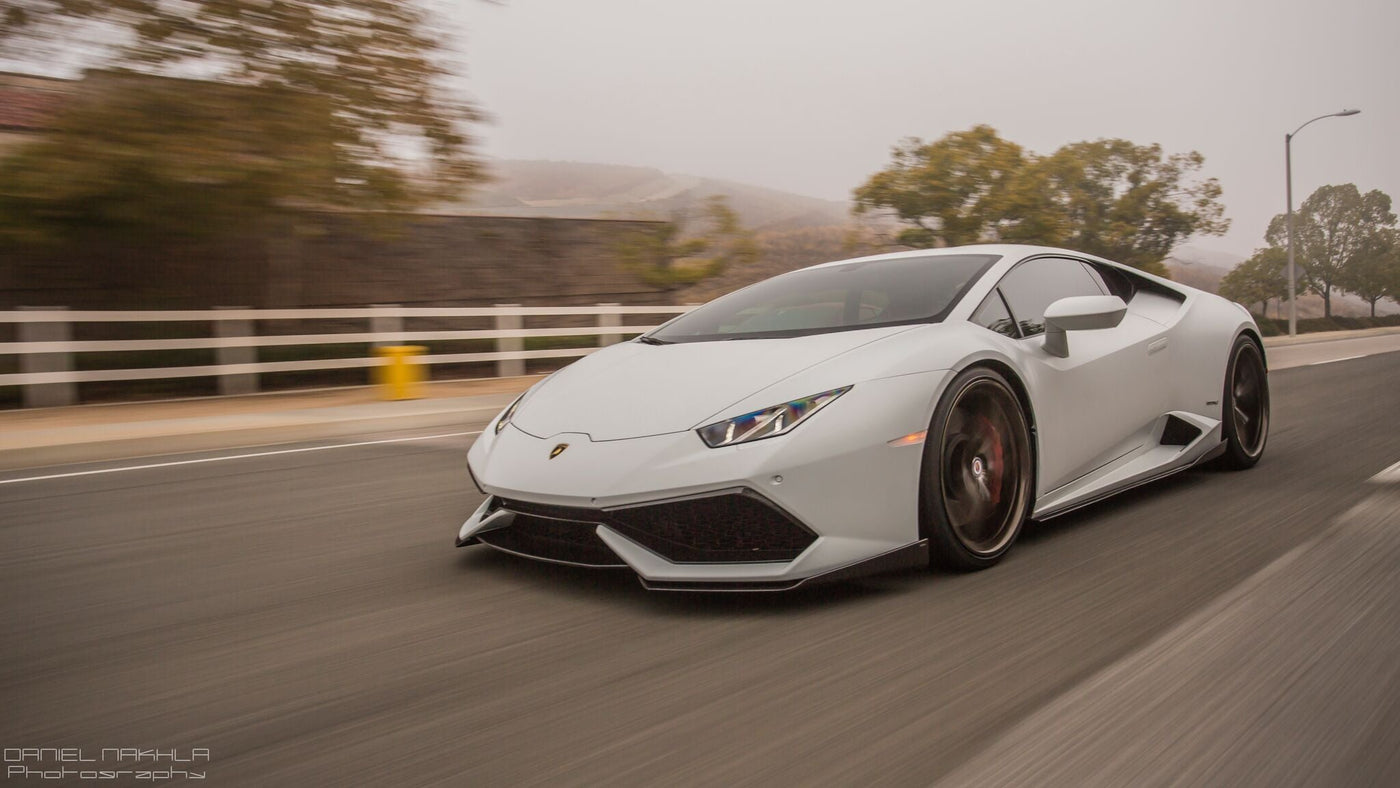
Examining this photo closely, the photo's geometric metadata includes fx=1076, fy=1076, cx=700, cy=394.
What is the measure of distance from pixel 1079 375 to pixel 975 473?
0.80 meters

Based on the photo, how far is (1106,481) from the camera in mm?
4273

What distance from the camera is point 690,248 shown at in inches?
808

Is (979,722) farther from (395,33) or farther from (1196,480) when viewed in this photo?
(395,33)

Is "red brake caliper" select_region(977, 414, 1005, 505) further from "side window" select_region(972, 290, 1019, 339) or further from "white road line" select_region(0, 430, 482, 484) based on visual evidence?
"white road line" select_region(0, 430, 482, 484)

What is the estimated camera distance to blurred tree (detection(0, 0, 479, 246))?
1049 cm

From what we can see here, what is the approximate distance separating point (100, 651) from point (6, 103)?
11.5 meters

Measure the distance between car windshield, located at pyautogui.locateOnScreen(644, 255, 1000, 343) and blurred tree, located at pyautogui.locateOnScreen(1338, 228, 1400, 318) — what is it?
3631 inches

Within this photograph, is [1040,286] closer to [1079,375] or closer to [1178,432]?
[1079,375]

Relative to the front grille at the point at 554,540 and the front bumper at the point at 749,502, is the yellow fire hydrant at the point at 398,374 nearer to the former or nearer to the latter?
the front grille at the point at 554,540

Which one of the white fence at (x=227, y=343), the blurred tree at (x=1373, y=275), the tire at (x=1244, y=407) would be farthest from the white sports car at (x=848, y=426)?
the blurred tree at (x=1373, y=275)

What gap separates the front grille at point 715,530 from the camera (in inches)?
122

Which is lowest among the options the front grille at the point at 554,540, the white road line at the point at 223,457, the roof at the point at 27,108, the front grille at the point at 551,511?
the white road line at the point at 223,457

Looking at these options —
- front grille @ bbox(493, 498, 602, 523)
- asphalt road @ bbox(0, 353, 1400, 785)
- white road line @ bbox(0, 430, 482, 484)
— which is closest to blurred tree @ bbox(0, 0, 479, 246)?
white road line @ bbox(0, 430, 482, 484)

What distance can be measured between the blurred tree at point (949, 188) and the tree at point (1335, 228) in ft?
192
